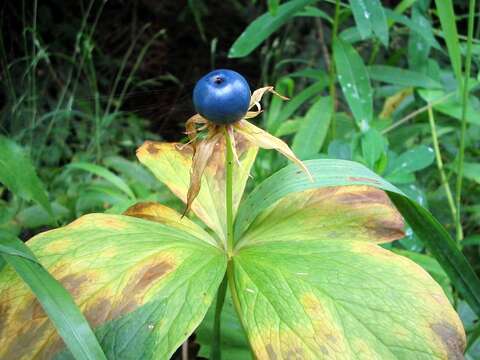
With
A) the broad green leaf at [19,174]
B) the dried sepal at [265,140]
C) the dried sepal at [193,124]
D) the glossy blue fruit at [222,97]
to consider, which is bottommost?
the broad green leaf at [19,174]

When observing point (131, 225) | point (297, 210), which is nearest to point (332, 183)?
point (297, 210)

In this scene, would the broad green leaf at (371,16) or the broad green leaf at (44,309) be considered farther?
the broad green leaf at (371,16)

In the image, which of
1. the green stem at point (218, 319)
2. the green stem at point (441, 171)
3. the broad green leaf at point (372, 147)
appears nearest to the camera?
the green stem at point (218, 319)

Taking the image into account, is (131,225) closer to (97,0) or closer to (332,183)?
(332,183)

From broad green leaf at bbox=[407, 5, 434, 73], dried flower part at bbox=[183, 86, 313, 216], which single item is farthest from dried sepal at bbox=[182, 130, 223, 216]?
broad green leaf at bbox=[407, 5, 434, 73]

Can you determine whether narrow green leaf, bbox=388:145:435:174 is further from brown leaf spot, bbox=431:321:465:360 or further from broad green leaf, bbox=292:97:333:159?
brown leaf spot, bbox=431:321:465:360

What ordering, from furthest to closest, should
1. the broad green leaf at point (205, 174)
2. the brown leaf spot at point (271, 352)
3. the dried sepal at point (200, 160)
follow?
the broad green leaf at point (205, 174), the dried sepal at point (200, 160), the brown leaf spot at point (271, 352)

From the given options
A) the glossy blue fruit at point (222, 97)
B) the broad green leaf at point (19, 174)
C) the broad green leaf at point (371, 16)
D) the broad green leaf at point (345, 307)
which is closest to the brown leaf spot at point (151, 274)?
the broad green leaf at point (345, 307)

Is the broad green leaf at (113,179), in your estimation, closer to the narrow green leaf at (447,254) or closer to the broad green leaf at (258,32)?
the broad green leaf at (258,32)

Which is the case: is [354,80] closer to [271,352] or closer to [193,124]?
[193,124]
